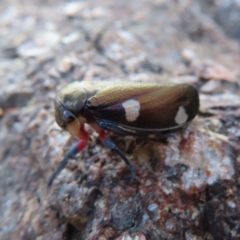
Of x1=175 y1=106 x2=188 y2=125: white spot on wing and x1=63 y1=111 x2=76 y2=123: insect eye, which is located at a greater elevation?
x1=63 y1=111 x2=76 y2=123: insect eye

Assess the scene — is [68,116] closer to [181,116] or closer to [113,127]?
[113,127]

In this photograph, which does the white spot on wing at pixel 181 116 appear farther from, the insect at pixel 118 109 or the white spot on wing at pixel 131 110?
the white spot on wing at pixel 131 110

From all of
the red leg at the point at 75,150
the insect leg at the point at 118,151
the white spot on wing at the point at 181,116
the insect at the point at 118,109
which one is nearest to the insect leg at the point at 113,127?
the insect at the point at 118,109

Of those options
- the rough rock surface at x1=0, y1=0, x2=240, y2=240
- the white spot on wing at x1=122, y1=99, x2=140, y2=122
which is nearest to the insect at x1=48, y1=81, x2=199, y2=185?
the white spot on wing at x1=122, y1=99, x2=140, y2=122

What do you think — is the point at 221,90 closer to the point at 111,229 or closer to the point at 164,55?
the point at 164,55

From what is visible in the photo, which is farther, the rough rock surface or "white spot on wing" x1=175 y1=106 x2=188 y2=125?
"white spot on wing" x1=175 y1=106 x2=188 y2=125

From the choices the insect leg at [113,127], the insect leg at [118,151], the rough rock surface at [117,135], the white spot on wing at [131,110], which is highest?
the white spot on wing at [131,110]

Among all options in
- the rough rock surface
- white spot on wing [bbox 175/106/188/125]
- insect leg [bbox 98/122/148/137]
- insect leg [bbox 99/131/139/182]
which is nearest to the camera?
the rough rock surface

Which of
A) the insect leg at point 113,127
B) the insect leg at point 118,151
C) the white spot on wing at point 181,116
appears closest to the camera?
the insect leg at point 118,151

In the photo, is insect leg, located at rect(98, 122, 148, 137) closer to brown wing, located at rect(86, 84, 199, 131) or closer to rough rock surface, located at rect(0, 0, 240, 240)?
brown wing, located at rect(86, 84, 199, 131)
